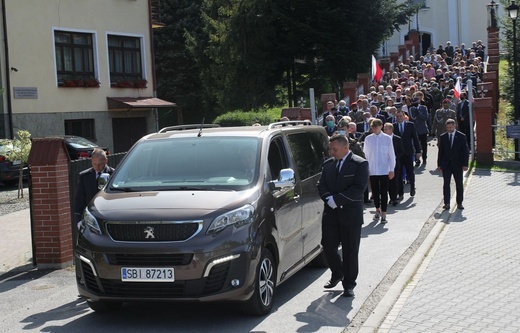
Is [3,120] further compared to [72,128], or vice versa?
[72,128]

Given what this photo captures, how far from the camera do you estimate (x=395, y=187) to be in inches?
605

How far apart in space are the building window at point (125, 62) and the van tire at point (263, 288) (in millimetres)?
25259

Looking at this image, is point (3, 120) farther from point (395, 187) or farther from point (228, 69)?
point (395, 187)

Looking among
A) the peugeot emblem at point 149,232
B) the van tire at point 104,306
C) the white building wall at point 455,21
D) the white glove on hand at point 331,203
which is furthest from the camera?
the white building wall at point 455,21

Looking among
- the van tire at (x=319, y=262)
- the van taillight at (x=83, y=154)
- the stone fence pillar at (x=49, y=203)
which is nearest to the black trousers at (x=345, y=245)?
the van tire at (x=319, y=262)

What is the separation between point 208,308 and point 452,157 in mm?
7956

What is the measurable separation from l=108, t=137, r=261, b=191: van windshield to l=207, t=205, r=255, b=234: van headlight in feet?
1.36

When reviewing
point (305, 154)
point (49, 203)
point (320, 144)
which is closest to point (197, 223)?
point (305, 154)

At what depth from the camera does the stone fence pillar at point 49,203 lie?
1077 centimetres

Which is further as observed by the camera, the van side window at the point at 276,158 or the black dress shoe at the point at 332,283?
the black dress shoe at the point at 332,283

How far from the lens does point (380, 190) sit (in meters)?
13.8

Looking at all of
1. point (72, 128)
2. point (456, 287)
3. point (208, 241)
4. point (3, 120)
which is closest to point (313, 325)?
point (208, 241)

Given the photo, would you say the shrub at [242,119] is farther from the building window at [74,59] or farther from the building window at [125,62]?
the building window at [125,62]

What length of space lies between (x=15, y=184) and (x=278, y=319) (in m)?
17.2
